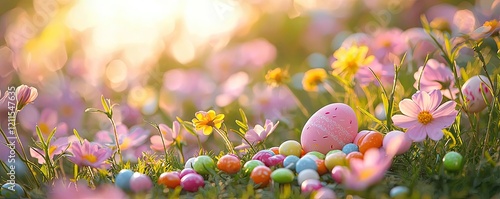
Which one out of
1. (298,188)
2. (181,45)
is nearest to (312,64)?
(181,45)

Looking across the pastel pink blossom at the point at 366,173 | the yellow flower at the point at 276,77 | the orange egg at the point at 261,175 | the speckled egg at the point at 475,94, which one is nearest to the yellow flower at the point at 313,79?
the yellow flower at the point at 276,77

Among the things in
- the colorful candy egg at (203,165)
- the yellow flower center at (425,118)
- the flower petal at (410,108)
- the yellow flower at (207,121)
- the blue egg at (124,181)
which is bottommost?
the colorful candy egg at (203,165)

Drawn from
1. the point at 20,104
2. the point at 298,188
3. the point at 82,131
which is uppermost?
the point at 20,104

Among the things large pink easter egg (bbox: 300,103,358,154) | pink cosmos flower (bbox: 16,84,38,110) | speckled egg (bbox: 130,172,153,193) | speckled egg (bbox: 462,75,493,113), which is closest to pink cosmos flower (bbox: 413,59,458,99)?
speckled egg (bbox: 462,75,493,113)

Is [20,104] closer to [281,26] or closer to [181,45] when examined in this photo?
[181,45]

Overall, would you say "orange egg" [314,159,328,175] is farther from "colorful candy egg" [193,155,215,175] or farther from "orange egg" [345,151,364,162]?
"colorful candy egg" [193,155,215,175]

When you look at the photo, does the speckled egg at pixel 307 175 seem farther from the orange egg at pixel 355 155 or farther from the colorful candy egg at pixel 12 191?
the colorful candy egg at pixel 12 191
